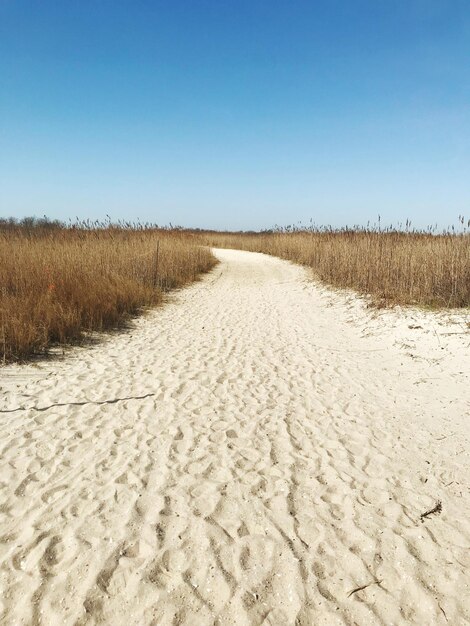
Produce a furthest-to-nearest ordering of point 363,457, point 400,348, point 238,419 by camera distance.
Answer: point 400,348 < point 238,419 < point 363,457

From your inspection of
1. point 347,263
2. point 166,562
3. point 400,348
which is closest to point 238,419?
point 166,562

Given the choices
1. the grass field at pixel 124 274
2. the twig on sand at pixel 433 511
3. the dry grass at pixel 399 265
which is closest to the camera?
the twig on sand at pixel 433 511

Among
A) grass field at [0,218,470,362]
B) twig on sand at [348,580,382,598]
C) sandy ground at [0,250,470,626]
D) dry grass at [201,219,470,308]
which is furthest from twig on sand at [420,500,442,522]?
dry grass at [201,219,470,308]

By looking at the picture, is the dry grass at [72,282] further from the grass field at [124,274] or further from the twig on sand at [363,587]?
the twig on sand at [363,587]

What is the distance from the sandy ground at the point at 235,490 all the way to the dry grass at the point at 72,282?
66 cm

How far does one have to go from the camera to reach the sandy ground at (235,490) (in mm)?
1957

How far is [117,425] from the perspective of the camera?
3.62 m

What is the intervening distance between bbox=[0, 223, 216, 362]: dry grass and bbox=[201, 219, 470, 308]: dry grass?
17.5 feet

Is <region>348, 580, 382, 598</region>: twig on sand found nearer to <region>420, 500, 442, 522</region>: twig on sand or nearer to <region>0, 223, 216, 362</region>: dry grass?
<region>420, 500, 442, 522</region>: twig on sand

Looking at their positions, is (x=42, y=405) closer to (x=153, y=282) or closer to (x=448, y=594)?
(x=448, y=594)

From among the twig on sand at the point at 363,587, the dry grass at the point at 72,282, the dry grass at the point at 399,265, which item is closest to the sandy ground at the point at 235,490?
the twig on sand at the point at 363,587

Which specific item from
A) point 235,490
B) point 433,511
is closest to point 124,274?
point 235,490

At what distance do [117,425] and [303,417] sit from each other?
6.16 ft

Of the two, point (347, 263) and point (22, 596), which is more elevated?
point (347, 263)
